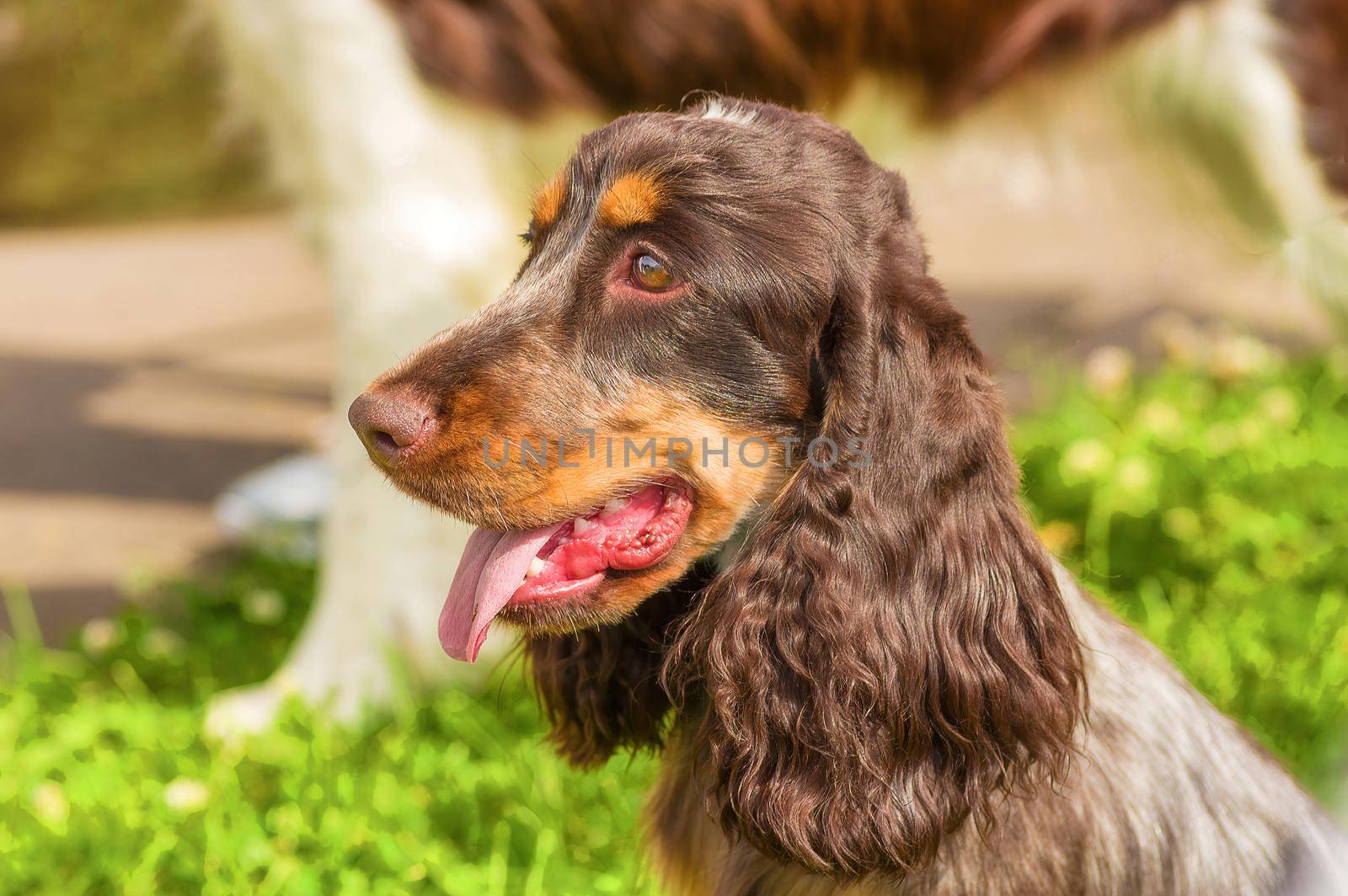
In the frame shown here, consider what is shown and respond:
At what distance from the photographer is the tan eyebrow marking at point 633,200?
6.62 ft

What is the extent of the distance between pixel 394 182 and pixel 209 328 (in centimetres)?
454

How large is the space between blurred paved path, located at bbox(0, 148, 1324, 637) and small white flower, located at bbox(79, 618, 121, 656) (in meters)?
0.17

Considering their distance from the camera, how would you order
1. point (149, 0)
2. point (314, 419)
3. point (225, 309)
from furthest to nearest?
1. point (149, 0)
2. point (225, 309)
3. point (314, 419)

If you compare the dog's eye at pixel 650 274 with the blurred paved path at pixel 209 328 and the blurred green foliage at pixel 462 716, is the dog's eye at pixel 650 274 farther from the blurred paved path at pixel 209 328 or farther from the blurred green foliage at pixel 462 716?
the blurred paved path at pixel 209 328

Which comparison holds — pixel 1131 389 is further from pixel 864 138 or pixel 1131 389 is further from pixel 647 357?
pixel 647 357

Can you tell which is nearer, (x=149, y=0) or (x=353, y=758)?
(x=353, y=758)

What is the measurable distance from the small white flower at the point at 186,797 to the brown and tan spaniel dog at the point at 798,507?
4.54 feet

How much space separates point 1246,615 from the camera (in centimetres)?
381

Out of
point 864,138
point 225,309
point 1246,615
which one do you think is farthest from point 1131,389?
point 225,309

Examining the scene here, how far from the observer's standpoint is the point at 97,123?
9883 mm

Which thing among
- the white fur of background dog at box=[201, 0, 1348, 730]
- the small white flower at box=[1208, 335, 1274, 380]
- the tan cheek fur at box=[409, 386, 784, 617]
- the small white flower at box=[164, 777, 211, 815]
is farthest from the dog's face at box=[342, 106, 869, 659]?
the small white flower at box=[1208, 335, 1274, 380]

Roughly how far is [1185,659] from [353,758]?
229 centimetres

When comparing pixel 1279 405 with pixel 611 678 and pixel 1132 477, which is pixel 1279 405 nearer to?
pixel 1132 477

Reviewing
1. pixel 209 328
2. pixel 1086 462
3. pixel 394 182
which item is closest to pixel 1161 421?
pixel 1086 462
